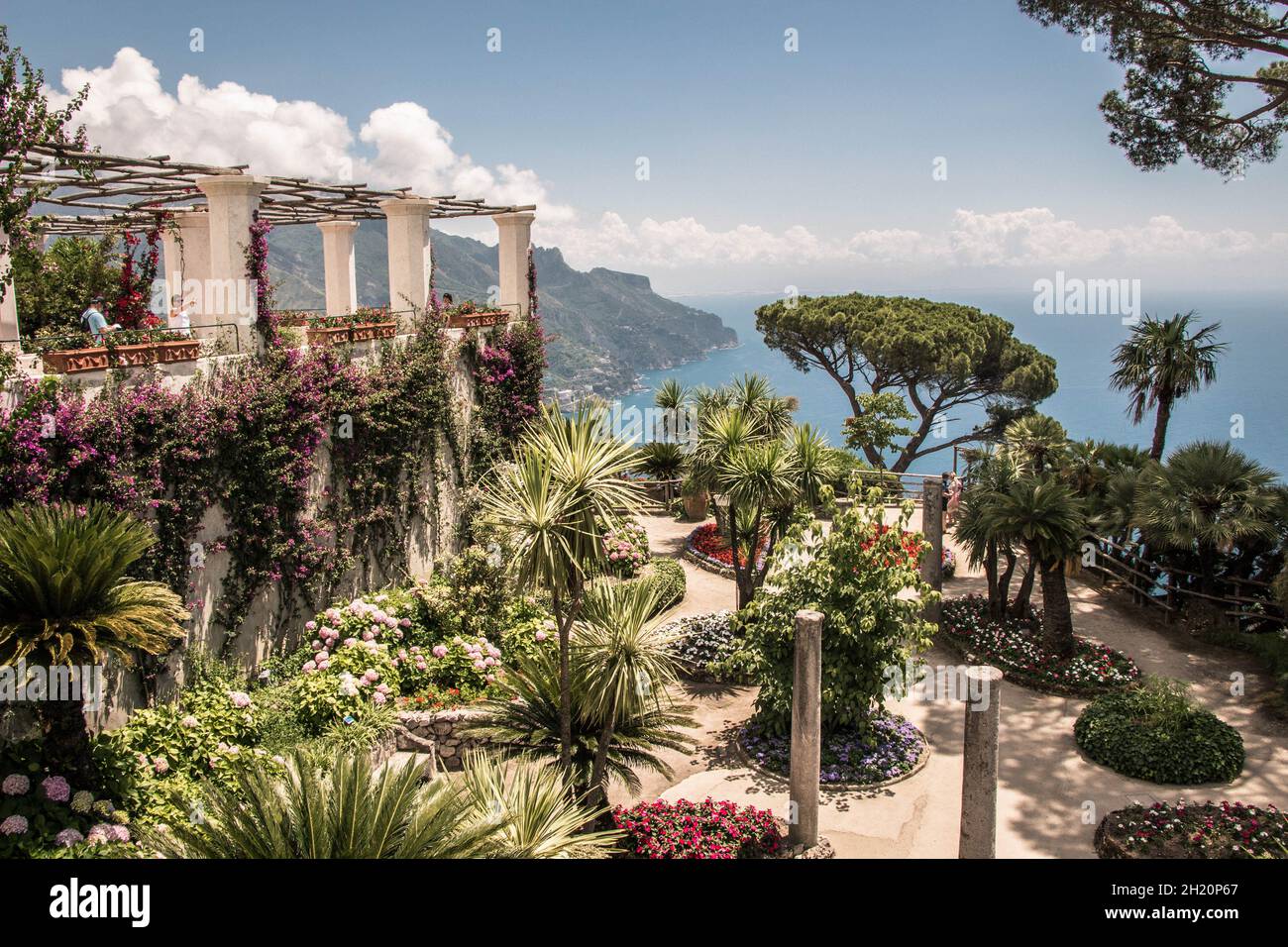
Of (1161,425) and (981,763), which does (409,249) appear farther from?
(1161,425)

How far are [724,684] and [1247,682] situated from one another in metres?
8.54

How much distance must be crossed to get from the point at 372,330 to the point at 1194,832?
13561mm

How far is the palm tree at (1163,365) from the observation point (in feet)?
65.6

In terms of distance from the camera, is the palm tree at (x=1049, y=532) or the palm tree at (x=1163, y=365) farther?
the palm tree at (x=1163, y=365)

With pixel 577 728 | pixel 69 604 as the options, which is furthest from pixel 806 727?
pixel 69 604

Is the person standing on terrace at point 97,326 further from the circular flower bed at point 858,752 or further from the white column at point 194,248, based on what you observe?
the circular flower bed at point 858,752

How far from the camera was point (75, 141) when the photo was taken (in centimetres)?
1038

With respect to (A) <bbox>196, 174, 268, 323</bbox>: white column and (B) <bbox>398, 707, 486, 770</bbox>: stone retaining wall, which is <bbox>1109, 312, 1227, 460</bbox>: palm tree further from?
(A) <bbox>196, 174, 268, 323</bbox>: white column

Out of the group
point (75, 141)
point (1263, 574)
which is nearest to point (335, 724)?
point (75, 141)

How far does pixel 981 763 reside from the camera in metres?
8.67

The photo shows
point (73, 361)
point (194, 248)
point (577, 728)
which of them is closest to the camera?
point (577, 728)

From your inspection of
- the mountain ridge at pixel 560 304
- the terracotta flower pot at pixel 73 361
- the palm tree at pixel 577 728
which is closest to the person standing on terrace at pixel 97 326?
the terracotta flower pot at pixel 73 361

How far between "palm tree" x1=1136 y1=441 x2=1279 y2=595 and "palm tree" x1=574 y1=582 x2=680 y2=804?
37.1ft

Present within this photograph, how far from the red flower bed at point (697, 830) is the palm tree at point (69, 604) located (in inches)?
206
